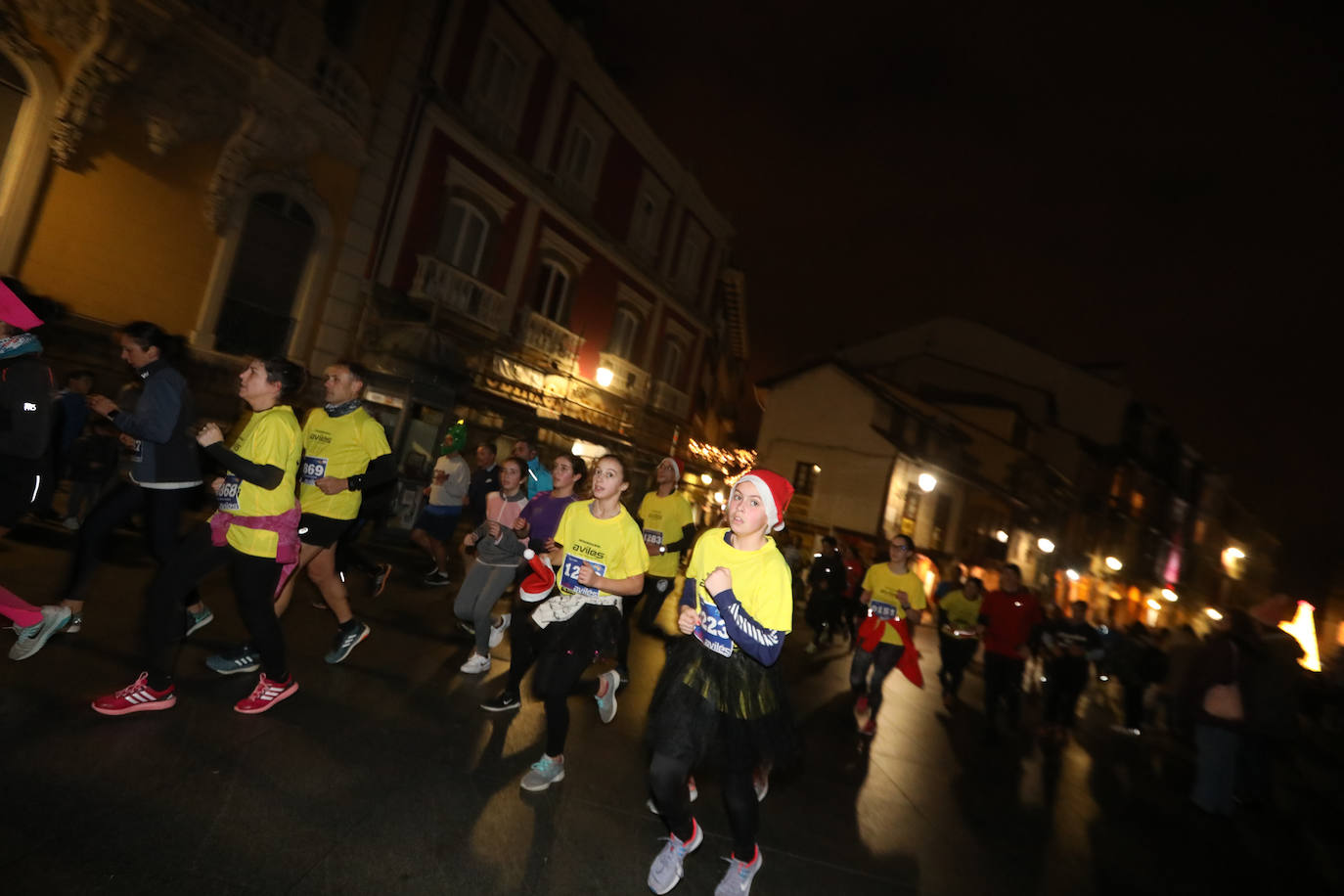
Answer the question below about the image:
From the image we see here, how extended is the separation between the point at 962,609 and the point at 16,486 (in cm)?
915

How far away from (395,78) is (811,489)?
20.4 m

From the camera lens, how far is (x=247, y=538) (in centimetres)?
376

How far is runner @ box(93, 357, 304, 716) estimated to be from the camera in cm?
367

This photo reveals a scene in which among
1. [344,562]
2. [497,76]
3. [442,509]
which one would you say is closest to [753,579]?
[344,562]

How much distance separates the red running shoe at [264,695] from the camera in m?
3.97

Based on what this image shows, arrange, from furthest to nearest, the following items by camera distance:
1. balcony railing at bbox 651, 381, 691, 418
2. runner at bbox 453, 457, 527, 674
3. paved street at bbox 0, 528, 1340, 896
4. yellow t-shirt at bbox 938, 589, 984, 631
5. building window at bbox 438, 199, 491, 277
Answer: balcony railing at bbox 651, 381, 691, 418 → building window at bbox 438, 199, 491, 277 → yellow t-shirt at bbox 938, 589, 984, 631 → runner at bbox 453, 457, 527, 674 → paved street at bbox 0, 528, 1340, 896

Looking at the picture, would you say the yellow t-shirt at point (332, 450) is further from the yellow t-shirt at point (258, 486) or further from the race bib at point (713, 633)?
the race bib at point (713, 633)

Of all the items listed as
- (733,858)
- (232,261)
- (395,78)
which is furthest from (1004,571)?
(395,78)

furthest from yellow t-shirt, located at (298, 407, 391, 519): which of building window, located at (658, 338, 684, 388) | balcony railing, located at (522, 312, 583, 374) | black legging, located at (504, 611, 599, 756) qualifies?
building window, located at (658, 338, 684, 388)

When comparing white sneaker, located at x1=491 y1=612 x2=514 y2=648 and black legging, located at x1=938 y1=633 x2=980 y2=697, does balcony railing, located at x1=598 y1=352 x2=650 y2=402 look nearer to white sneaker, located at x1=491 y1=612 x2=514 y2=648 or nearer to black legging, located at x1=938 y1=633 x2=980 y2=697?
black legging, located at x1=938 y1=633 x2=980 y2=697

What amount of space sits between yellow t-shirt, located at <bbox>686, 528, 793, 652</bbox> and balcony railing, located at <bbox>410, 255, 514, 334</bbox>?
1158cm

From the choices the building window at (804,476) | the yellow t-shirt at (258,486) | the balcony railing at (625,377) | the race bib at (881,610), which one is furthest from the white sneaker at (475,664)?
the building window at (804,476)

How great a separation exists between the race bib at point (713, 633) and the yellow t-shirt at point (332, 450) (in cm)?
267

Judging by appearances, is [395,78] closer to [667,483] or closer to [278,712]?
[667,483]
